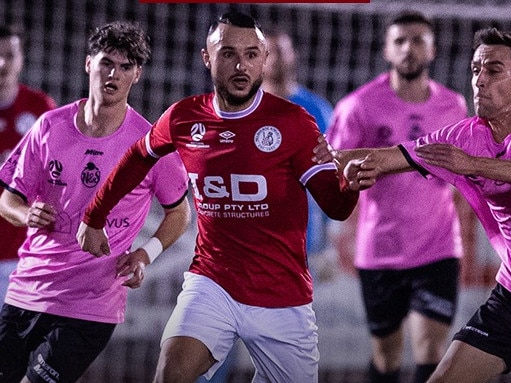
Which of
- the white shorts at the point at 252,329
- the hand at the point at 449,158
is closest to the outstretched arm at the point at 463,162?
the hand at the point at 449,158

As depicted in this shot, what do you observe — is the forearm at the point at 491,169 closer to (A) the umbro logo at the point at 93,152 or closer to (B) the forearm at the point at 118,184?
(B) the forearm at the point at 118,184

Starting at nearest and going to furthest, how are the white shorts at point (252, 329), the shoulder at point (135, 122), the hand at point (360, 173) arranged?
the hand at point (360, 173)
the white shorts at point (252, 329)
the shoulder at point (135, 122)

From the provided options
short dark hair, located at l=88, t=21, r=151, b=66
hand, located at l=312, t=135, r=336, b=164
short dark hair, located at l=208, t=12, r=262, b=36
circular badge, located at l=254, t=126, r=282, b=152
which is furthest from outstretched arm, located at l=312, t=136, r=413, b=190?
short dark hair, located at l=88, t=21, r=151, b=66

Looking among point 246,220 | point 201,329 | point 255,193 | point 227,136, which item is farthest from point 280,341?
point 227,136

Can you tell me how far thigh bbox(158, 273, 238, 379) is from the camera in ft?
15.4

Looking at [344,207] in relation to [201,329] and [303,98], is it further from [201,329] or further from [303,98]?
[303,98]

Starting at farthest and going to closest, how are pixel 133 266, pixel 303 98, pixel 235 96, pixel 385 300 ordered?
pixel 303 98 < pixel 385 300 < pixel 133 266 < pixel 235 96

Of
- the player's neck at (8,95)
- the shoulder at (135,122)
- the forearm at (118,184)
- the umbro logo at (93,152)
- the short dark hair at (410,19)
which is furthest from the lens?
the short dark hair at (410,19)

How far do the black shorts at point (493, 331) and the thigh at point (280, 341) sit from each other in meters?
0.68

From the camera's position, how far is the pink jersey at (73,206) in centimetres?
515

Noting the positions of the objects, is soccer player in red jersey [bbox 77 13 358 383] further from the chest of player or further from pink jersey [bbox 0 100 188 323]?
pink jersey [bbox 0 100 188 323]

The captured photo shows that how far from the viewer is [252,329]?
15.8ft

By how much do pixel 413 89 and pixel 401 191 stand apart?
63cm

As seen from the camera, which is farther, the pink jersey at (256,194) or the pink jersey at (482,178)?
the pink jersey at (482,178)
